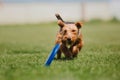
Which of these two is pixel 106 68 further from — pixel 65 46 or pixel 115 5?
pixel 115 5

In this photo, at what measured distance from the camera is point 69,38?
317 inches

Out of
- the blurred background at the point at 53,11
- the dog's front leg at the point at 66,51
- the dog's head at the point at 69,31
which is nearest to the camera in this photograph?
the dog's head at the point at 69,31

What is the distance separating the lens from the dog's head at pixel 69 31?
8094 mm

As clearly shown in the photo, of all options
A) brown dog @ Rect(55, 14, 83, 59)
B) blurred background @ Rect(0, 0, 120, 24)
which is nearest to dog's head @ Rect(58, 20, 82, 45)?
brown dog @ Rect(55, 14, 83, 59)

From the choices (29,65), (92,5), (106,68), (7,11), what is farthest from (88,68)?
(92,5)

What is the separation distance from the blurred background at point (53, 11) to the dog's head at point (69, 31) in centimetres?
2547

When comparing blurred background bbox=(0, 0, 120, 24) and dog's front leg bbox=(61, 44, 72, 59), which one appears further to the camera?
blurred background bbox=(0, 0, 120, 24)

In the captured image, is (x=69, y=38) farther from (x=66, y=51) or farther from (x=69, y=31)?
(x=66, y=51)

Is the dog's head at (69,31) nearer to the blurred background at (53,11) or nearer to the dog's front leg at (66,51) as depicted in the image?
the dog's front leg at (66,51)

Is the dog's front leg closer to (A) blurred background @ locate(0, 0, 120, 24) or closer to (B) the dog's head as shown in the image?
(B) the dog's head

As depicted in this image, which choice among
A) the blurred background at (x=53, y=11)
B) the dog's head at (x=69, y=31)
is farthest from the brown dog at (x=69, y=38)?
the blurred background at (x=53, y=11)

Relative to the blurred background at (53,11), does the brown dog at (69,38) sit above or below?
above

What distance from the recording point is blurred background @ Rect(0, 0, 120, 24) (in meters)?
34.5

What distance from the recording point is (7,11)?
34625mm
